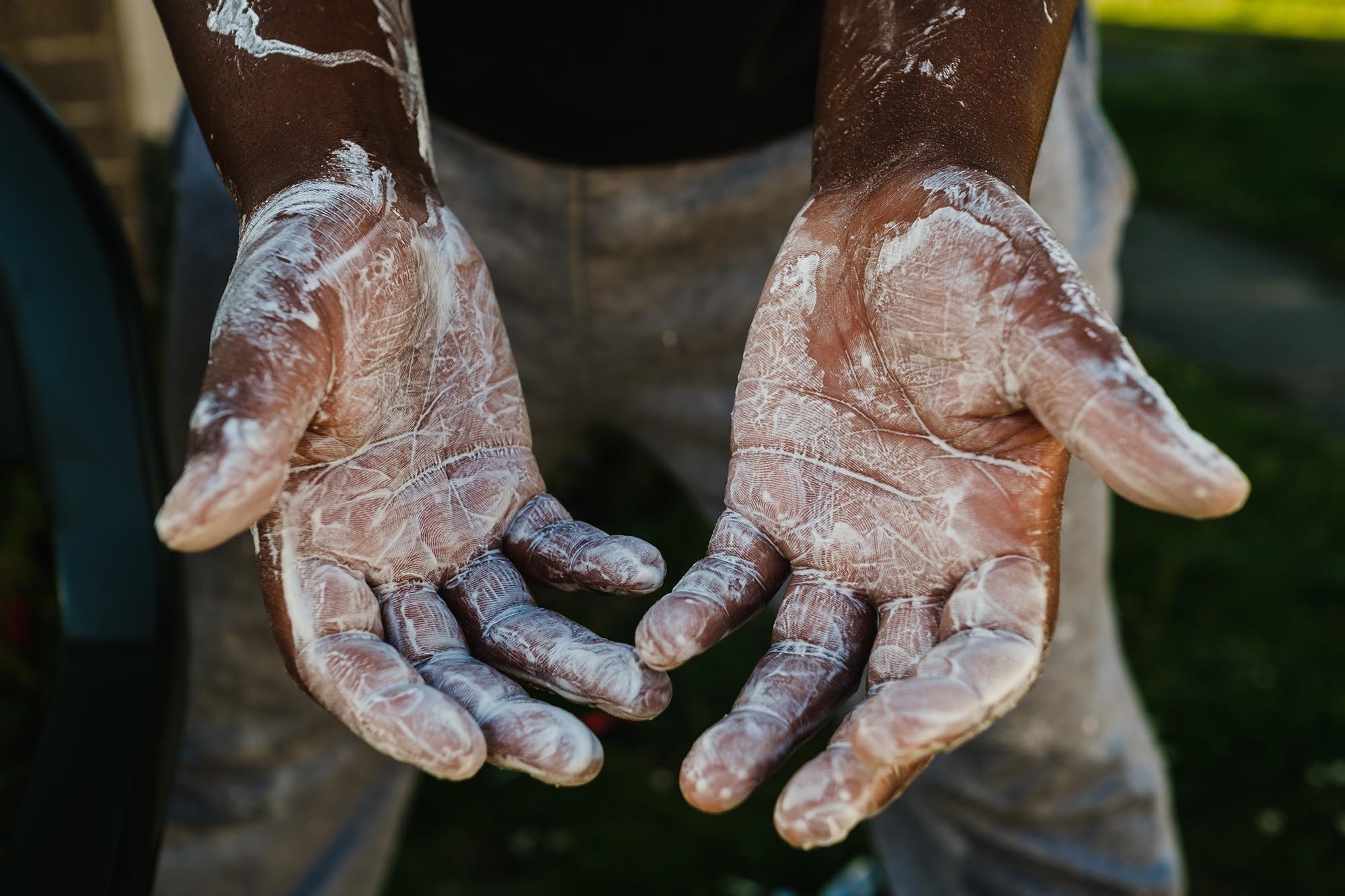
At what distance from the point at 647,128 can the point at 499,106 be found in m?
0.20

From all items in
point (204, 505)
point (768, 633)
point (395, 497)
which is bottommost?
point (768, 633)

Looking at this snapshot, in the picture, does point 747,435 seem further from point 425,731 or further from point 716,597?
point 425,731

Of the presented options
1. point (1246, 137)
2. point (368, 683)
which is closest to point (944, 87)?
point (368, 683)

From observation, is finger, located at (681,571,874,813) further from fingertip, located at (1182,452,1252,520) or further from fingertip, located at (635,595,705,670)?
fingertip, located at (1182,452,1252,520)

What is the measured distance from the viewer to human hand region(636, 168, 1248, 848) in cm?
94

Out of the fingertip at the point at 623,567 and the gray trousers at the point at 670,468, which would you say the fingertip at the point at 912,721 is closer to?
the fingertip at the point at 623,567

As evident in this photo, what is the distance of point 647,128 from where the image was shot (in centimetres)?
158

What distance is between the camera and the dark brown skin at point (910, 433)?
0.94 m

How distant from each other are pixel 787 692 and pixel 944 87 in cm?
64

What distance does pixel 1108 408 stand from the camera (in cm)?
94

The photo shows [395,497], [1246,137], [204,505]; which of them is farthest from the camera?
[1246,137]

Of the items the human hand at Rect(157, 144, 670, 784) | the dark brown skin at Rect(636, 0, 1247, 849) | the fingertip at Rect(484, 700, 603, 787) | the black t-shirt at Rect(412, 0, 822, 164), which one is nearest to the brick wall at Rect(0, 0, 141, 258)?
the black t-shirt at Rect(412, 0, 822, 164)

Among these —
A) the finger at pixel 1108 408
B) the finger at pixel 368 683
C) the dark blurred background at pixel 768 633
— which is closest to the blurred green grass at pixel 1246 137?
the dark blurred background at pixel 768 633

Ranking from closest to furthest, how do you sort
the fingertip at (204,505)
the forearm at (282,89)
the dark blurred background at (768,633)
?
the fingertip at (204,505) → the forearm at (282,89) → the dark blurred background at (768,633)
